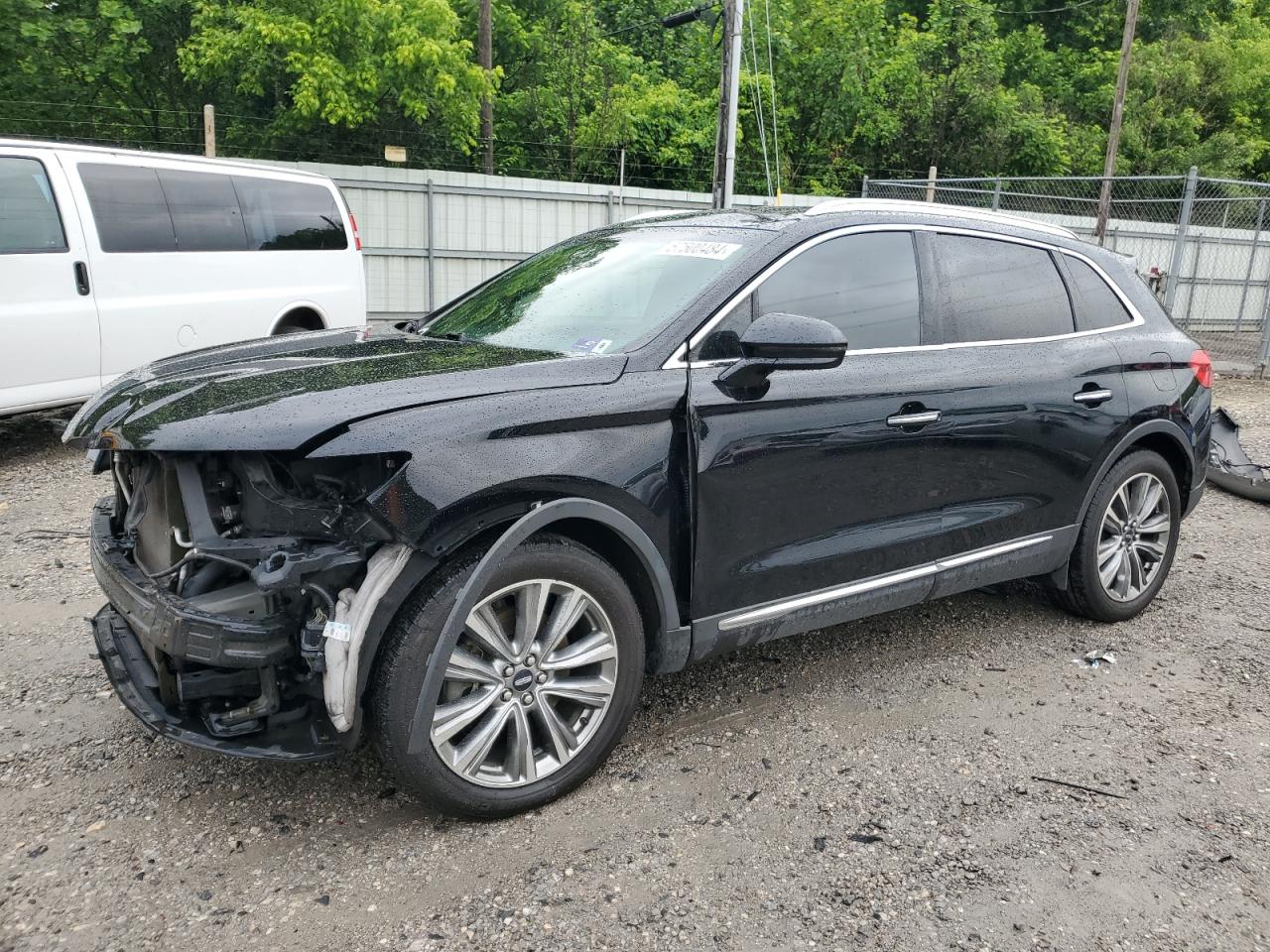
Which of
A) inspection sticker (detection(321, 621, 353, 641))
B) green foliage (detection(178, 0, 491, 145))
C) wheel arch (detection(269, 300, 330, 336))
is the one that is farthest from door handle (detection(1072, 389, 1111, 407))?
green foliage (detection(178, 0, 491, 145))

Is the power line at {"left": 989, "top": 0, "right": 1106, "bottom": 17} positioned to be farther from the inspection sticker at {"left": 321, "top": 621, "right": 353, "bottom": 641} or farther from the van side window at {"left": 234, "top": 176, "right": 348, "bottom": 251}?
the inspection sticker at {"left": 321, "top": 621, "right": 353, "bottom": 641}

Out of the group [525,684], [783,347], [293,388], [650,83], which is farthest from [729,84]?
[525,684]

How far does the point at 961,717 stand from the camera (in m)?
3.79

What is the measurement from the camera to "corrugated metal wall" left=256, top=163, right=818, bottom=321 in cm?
1529

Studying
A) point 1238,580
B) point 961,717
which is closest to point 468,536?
point 961,717

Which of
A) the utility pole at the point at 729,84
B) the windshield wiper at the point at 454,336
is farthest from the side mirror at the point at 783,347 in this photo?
the utility pole at the point at 729,84

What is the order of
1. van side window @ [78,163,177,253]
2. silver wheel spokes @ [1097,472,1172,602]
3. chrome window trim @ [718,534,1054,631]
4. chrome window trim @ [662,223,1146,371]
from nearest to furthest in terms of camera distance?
chrome window trim @ [662,223,1146,371] < chrome window trim @ [718,534,1054,631] < silver wheel spokes @ [1097,472,1172,602] < van side window @ [78,163,177,253]

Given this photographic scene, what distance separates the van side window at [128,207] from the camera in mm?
7086

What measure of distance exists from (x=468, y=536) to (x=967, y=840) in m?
1.69

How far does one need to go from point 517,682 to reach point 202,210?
620cm

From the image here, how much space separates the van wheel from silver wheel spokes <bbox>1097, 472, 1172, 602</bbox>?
2.58 metres

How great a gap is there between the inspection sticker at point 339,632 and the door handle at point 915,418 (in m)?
2.00

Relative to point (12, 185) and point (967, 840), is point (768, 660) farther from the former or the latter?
point (12, 185)

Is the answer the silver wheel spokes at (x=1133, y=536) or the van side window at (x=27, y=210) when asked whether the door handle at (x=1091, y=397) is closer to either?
the silver wheel spokes at (x=1133, y=536)
